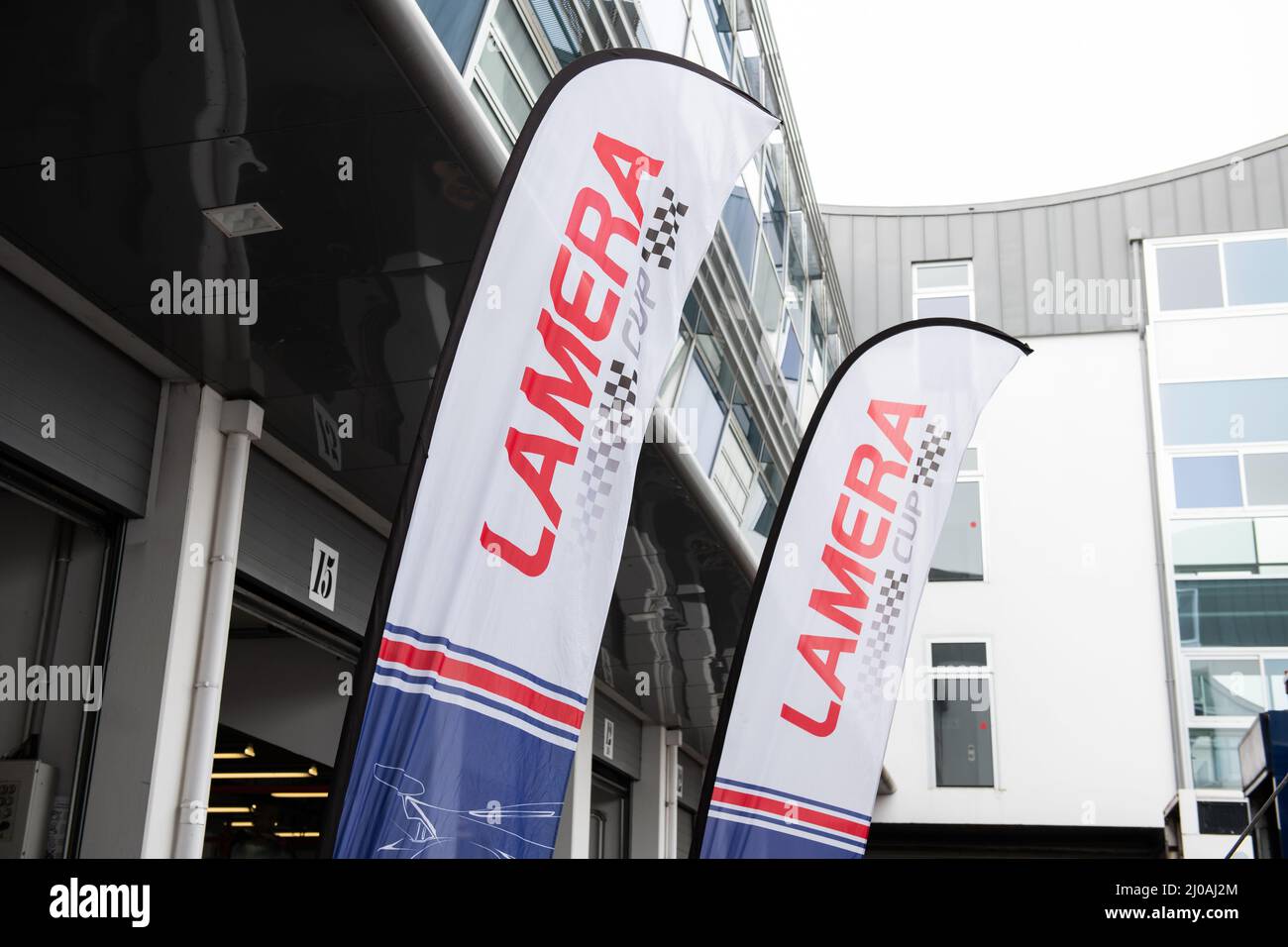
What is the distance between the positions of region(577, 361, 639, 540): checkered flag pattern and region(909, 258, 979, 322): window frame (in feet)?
51.6

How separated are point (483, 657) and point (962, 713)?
49.7ft

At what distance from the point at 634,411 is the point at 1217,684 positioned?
14732 millimetres

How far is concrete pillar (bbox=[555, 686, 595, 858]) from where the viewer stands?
36.1 ft

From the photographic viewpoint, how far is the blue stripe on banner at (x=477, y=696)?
11.1 feet

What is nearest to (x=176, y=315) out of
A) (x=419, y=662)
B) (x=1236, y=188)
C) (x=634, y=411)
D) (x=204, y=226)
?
(x=204, y=226)

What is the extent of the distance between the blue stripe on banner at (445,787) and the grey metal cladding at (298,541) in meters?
3.07

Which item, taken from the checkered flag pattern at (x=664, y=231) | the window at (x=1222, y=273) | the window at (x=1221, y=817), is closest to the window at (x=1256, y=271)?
the window at (x=1222, y=273)

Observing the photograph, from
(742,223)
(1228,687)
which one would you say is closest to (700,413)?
(742,223)

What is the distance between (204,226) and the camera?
487cm

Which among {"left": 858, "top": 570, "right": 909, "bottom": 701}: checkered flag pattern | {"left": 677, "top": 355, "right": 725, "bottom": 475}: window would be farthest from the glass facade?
{"left": 858, "top": 570, "right": 909, "bottom": 701}: checkered flag pattern

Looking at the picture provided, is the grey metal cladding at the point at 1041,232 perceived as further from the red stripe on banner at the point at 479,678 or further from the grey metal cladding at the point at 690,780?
the red stripe on banner at the point at 479,678

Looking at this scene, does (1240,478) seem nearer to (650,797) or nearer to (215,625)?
(650,797)

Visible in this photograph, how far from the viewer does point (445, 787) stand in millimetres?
3455

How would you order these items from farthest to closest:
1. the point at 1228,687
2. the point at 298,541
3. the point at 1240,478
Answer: the point at 1240,478
the point at 1228,687
the point at 298,541
